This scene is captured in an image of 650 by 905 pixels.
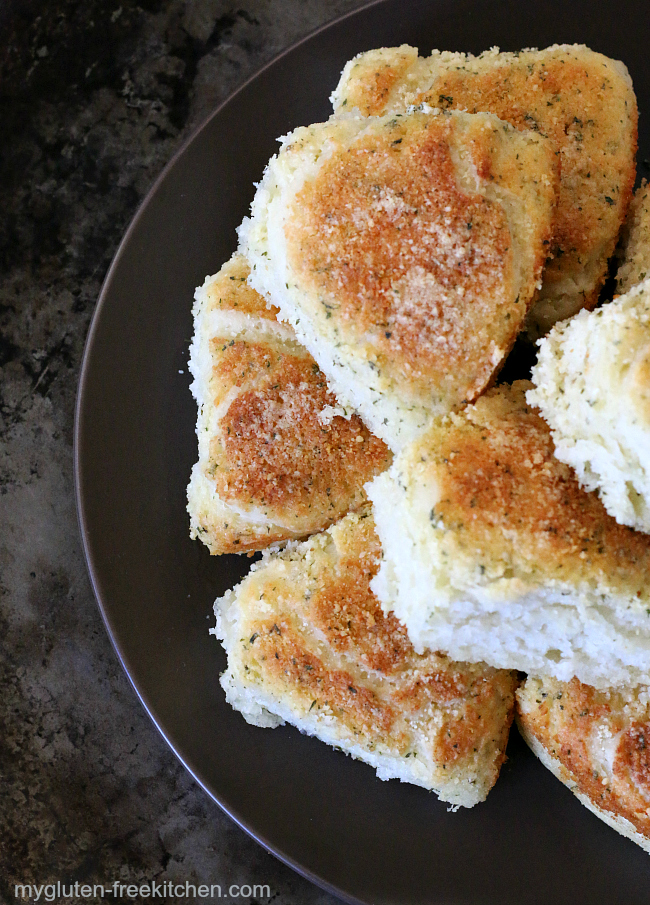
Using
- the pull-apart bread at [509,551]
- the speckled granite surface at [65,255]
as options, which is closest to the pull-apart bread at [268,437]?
the pull-apart bread at [509,551]

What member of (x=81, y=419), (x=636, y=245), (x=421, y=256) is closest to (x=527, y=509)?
(x=421, y=256)

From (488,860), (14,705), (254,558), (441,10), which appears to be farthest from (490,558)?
(14,705)

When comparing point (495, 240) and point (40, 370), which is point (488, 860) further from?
point (40, 370)

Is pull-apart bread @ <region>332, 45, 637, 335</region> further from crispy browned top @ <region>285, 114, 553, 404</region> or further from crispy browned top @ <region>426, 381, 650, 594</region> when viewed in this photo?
crispy browned top @ <region>426, 381, 650, 594</region>

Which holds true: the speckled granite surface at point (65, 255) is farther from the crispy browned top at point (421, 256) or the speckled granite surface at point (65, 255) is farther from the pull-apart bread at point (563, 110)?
the crispy browned top at point (421, 256)

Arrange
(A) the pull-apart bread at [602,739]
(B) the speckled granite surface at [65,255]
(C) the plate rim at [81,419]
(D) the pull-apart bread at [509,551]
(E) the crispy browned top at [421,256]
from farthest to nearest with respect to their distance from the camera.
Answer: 1. (B) the speckled granite surface at [65,255]
2. (C) the plate rim at [81,419]
3. (A) the pull-apart bread at [602,739]
4. (E) the crispy browned top at [421,256]
5. (D) the pull-apart bread at [509,551]

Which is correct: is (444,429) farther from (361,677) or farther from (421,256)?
(361,677)

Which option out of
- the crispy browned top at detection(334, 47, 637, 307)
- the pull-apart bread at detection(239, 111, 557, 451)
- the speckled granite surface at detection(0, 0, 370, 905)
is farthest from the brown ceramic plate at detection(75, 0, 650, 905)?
the pull-apart bread at detection(239, 111, 557, 451)
